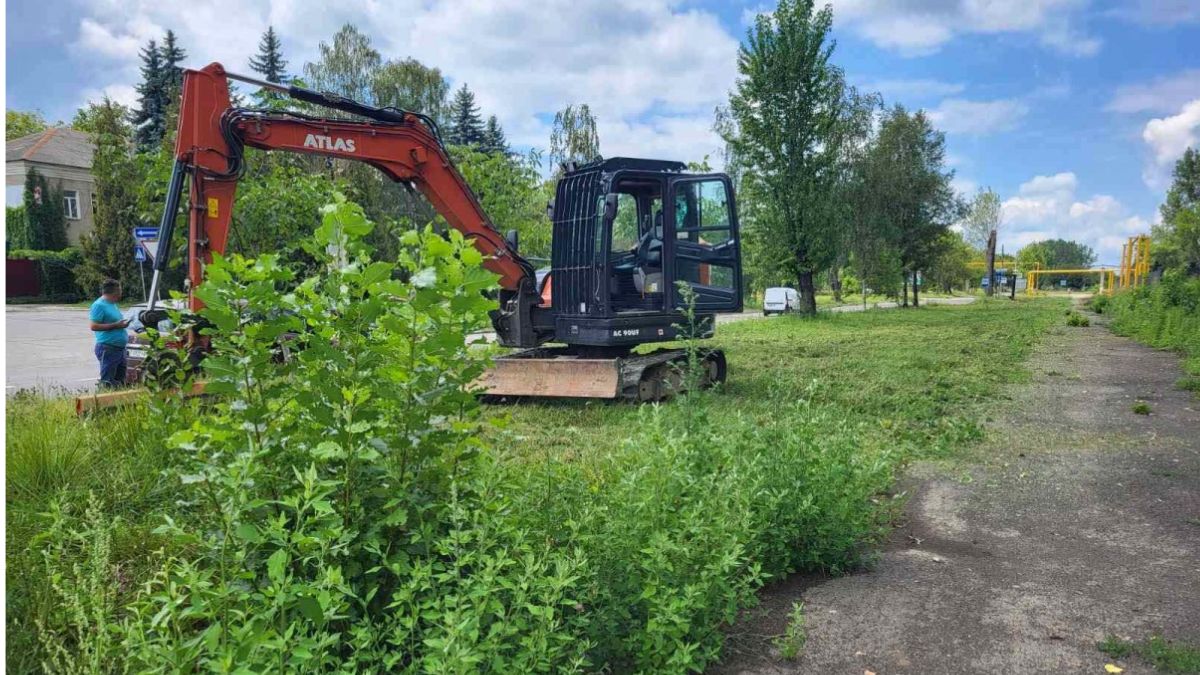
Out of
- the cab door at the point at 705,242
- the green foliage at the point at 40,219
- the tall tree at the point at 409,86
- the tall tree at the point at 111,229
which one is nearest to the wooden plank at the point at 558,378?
the cab door at the point at 705,242

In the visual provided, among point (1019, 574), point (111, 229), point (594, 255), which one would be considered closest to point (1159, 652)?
point (1019, 574)

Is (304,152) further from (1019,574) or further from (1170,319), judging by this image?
(1170,319)

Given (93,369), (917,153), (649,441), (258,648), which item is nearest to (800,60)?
(917,153)

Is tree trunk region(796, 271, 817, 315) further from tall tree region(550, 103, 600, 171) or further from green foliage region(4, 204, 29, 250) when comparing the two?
green foliage region(4, 204, 29, 250)

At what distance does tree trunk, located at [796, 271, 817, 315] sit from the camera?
103 ft

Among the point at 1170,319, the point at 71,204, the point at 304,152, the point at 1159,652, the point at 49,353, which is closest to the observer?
the point at 1159,652

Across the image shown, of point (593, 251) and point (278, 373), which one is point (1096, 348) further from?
point (278, 373)

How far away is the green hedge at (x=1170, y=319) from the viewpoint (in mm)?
16391

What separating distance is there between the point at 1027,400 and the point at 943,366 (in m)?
3.52

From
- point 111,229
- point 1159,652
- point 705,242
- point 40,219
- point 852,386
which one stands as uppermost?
point 40,219

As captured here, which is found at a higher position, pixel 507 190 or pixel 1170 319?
pixel 507 190

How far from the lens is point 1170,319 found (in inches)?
760

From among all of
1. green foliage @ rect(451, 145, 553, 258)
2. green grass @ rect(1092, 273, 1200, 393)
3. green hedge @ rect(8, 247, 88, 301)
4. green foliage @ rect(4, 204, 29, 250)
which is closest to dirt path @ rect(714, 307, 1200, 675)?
green grass @ rect(1092, 273, 1200, 393)

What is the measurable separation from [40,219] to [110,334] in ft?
137
